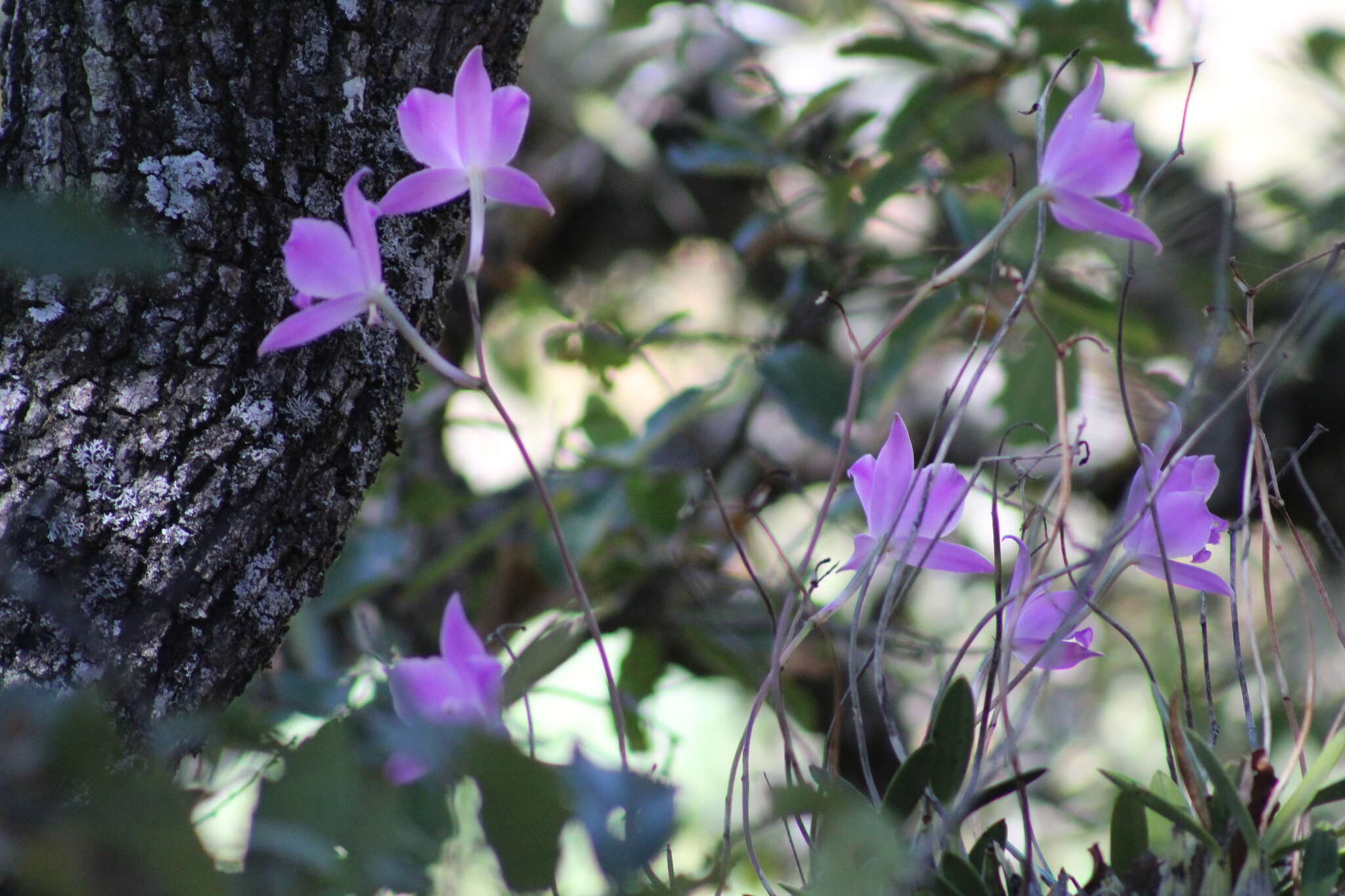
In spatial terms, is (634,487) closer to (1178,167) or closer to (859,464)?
(859,464)

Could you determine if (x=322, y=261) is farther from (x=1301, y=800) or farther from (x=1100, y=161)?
(x=1301, y=800)

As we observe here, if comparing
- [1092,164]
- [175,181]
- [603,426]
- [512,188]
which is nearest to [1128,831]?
[1092,164]

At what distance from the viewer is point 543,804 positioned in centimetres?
29

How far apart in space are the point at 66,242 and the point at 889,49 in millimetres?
1004

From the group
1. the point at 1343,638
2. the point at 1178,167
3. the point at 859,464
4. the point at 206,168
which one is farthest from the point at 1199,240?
the point at 206,168

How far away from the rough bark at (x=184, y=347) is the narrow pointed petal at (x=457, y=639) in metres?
0.15

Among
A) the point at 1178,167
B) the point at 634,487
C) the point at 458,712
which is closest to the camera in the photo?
the point at 458,712

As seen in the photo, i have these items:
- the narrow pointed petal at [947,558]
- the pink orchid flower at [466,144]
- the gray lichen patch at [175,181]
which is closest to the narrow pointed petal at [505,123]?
the pink orchid flower at [466,144]

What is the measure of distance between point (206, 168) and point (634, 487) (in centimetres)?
69

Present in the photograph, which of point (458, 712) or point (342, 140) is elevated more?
point (342, 140)

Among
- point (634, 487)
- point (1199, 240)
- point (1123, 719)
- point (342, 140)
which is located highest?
point (342, 140)

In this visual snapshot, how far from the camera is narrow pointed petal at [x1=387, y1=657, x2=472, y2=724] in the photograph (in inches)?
15.0

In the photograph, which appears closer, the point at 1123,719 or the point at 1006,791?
the point at 1006,791

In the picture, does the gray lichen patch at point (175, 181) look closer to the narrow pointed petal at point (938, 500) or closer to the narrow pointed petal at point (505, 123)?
the narrow pointed petal at point (505, 123)
